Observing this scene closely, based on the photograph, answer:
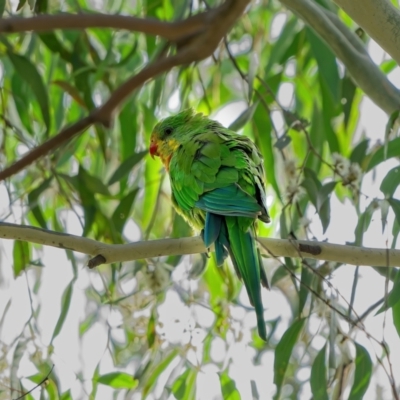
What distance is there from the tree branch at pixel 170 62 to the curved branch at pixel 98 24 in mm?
11

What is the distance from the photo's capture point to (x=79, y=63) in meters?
2.70

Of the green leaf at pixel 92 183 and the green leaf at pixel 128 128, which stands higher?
the green leaf at pixel 128 128

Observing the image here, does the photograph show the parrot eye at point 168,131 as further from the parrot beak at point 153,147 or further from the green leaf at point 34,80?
the green leaf at point 34,80

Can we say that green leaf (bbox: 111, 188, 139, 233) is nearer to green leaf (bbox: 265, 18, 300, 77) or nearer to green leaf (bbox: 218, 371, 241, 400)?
green leaf (bbox: 218, 371, 241, 400)

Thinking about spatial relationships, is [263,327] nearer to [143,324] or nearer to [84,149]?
[143,324]

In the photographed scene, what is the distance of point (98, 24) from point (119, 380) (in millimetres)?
1847

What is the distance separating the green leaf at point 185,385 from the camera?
2.64 meters

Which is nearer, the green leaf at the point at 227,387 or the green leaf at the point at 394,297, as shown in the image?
the green leaf at the point at 394,297

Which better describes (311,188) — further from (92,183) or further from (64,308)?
(64,308)

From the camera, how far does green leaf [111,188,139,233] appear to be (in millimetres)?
2676

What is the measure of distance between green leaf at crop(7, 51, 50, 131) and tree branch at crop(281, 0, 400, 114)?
2.65 ft

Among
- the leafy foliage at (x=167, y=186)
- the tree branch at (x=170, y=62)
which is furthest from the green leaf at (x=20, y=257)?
the tree branch at (x=170, y=62)

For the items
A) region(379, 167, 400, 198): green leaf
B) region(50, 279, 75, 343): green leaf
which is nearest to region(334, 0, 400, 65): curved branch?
region(379, 167, 400, 198): green leaf

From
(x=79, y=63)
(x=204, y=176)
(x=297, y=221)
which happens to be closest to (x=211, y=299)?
(x=297, y=221)
